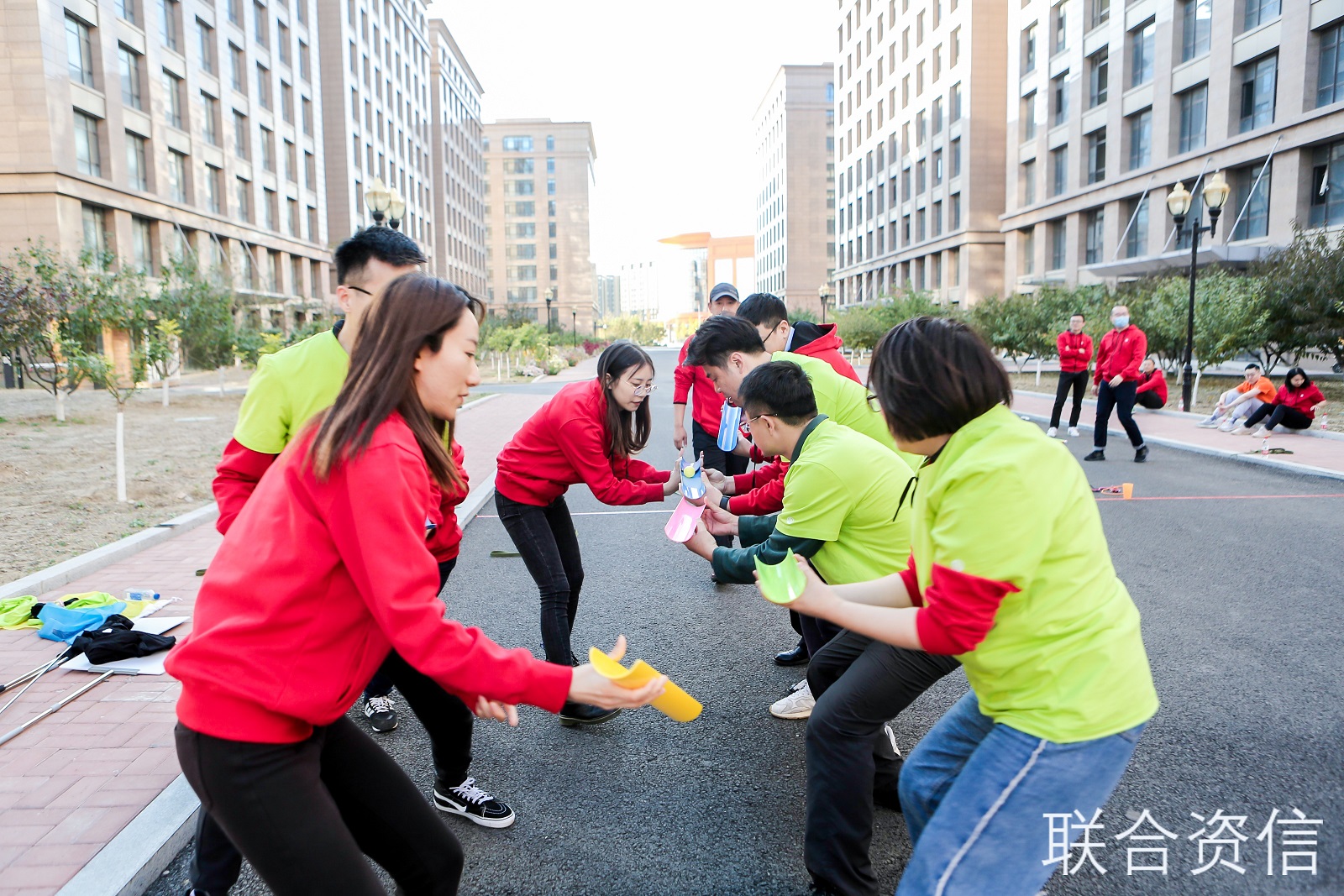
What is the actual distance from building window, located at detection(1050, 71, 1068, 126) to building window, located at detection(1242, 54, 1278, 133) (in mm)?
12000

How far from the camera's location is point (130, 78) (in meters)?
34.2

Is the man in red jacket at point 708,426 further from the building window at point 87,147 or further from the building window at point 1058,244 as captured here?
the building window at point 1058,244

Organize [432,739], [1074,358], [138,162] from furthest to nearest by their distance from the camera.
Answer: [138,162] < [1074,358] < [432,739]

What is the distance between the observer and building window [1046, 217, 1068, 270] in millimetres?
43031

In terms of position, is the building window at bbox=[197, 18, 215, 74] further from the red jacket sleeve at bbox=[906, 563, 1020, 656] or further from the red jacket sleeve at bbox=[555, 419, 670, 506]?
the red jacket sleeve at bbox=[906, 563, 1020, 656]

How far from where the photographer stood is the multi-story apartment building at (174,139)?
96.4 ft

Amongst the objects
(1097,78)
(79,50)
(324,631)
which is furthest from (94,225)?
(1097,78)

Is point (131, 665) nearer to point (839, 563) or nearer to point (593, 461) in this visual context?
point (593, 461)

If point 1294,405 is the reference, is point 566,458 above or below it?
above

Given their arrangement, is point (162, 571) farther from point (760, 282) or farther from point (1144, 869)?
point (760, 282)

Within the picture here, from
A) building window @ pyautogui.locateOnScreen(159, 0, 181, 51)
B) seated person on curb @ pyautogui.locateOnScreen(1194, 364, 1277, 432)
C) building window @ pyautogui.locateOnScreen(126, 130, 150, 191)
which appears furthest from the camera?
building window @ pyautogui.locateOnScreen(159, 0, 181, 51)

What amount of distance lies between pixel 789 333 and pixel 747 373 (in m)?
1.68

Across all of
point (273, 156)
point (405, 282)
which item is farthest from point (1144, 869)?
point (273, 156)

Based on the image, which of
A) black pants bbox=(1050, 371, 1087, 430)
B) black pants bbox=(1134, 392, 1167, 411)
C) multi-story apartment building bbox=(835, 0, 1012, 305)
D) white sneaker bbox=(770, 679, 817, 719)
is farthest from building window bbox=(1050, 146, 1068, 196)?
white sneaker bbox=(770, 679, 817, 719)
